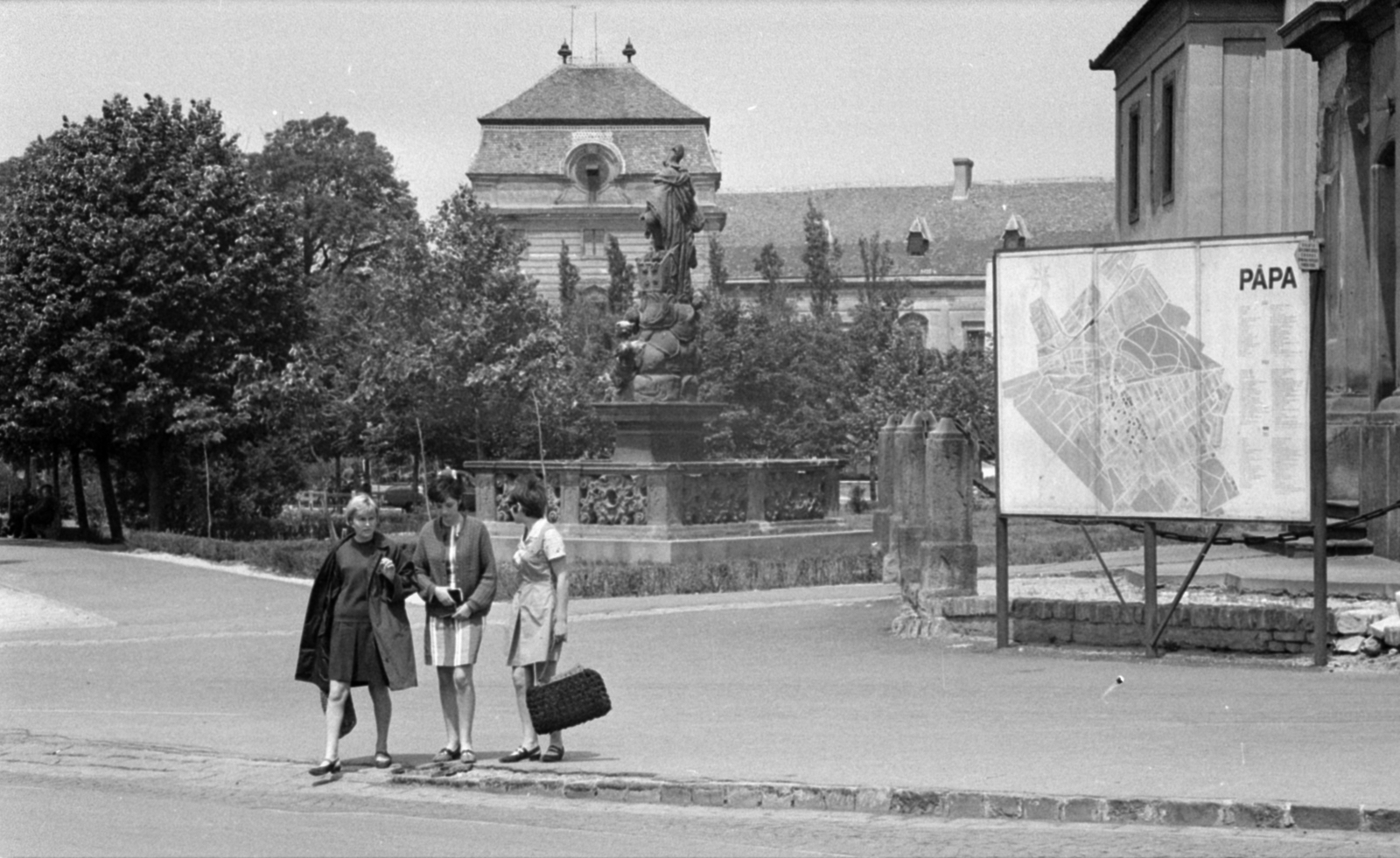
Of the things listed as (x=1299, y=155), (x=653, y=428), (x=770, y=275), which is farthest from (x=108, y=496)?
(x=770, y=275)

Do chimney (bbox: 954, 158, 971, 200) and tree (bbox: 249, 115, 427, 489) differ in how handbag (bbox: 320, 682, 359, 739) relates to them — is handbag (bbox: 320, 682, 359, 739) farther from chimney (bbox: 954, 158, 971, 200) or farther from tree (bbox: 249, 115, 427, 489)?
chimney (bbox: 954, 158, 971, 200)

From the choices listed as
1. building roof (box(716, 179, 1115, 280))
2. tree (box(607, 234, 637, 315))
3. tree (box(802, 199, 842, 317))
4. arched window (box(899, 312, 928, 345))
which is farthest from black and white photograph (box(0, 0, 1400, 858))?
building roof (box(716, 179, 1115, 280))

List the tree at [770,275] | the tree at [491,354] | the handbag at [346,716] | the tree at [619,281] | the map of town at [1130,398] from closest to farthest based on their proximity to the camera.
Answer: the handbag at [346,716] → the map of town at [1130,398] → the tree at [491,354] → the tree at [619,281] → the tree at [770,275]

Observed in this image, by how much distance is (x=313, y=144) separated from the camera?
79562mm

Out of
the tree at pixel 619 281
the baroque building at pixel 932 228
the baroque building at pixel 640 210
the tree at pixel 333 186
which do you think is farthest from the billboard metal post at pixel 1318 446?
the baroque building at pixel 932 228

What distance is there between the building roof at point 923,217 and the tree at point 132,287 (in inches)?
2626

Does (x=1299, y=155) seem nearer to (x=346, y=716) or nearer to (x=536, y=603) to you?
(x=536, y=603)

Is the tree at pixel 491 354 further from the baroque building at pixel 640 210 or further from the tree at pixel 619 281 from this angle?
the baroque building at pixel 640 210

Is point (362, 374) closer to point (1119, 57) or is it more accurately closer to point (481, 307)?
point (481, 307)

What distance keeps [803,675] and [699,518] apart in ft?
43.2

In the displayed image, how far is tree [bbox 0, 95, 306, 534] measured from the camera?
39.8m

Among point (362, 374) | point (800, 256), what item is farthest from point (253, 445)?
point (800, 256)

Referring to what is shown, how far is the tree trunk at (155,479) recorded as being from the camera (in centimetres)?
4206

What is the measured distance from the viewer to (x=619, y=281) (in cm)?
9100
